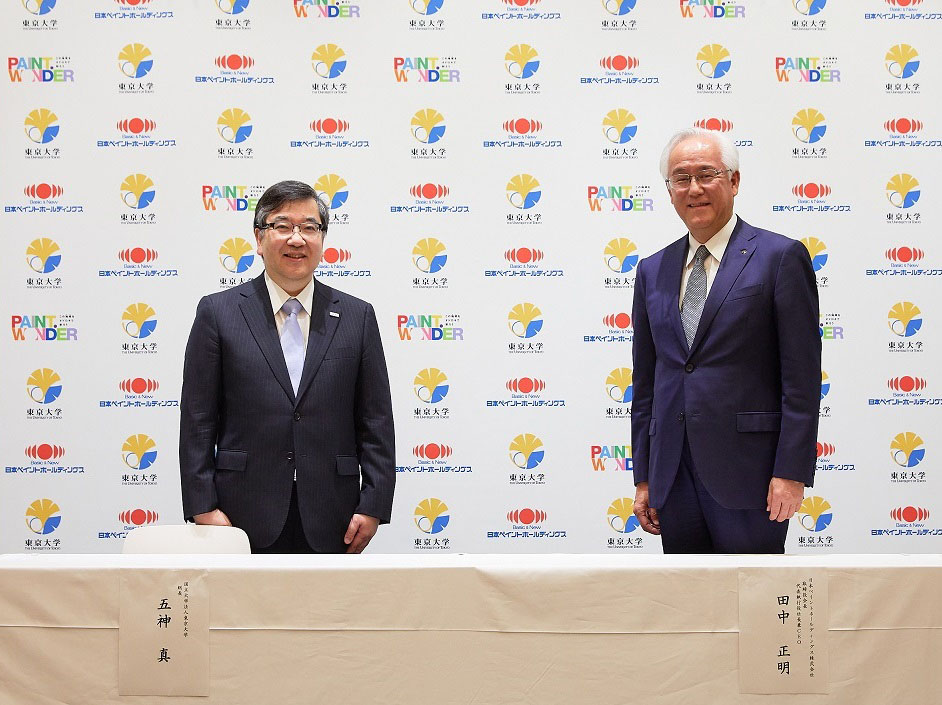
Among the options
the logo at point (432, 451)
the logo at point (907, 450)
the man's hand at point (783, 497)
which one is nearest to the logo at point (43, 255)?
the logo at point (432, 451)

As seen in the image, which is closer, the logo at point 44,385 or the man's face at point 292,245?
the man's face at point 292,245

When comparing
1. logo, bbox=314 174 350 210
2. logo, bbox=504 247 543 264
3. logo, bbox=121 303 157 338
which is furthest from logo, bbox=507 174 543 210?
logo, bbox=121 303 157 338

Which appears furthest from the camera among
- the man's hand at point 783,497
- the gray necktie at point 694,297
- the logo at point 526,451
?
the logo at point 526,451

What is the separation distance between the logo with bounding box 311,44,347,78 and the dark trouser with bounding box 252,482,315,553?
2.15m

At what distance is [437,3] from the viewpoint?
3828mm

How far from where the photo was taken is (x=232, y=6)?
3834 mm

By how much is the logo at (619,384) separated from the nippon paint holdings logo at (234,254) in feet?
5.28

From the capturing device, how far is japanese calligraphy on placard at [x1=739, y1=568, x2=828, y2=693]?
1.31m

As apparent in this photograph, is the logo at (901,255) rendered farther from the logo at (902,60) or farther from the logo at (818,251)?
the logo at (902,60)

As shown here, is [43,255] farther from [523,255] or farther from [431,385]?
[523,255]

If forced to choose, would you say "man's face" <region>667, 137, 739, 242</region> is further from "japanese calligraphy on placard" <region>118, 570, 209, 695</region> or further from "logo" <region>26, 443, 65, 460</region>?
"logo" <region>26, 443, 65, 460</region>

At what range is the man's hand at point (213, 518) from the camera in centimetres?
229

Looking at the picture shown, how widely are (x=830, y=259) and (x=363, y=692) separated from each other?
314cm

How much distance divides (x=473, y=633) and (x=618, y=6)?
3.20m
